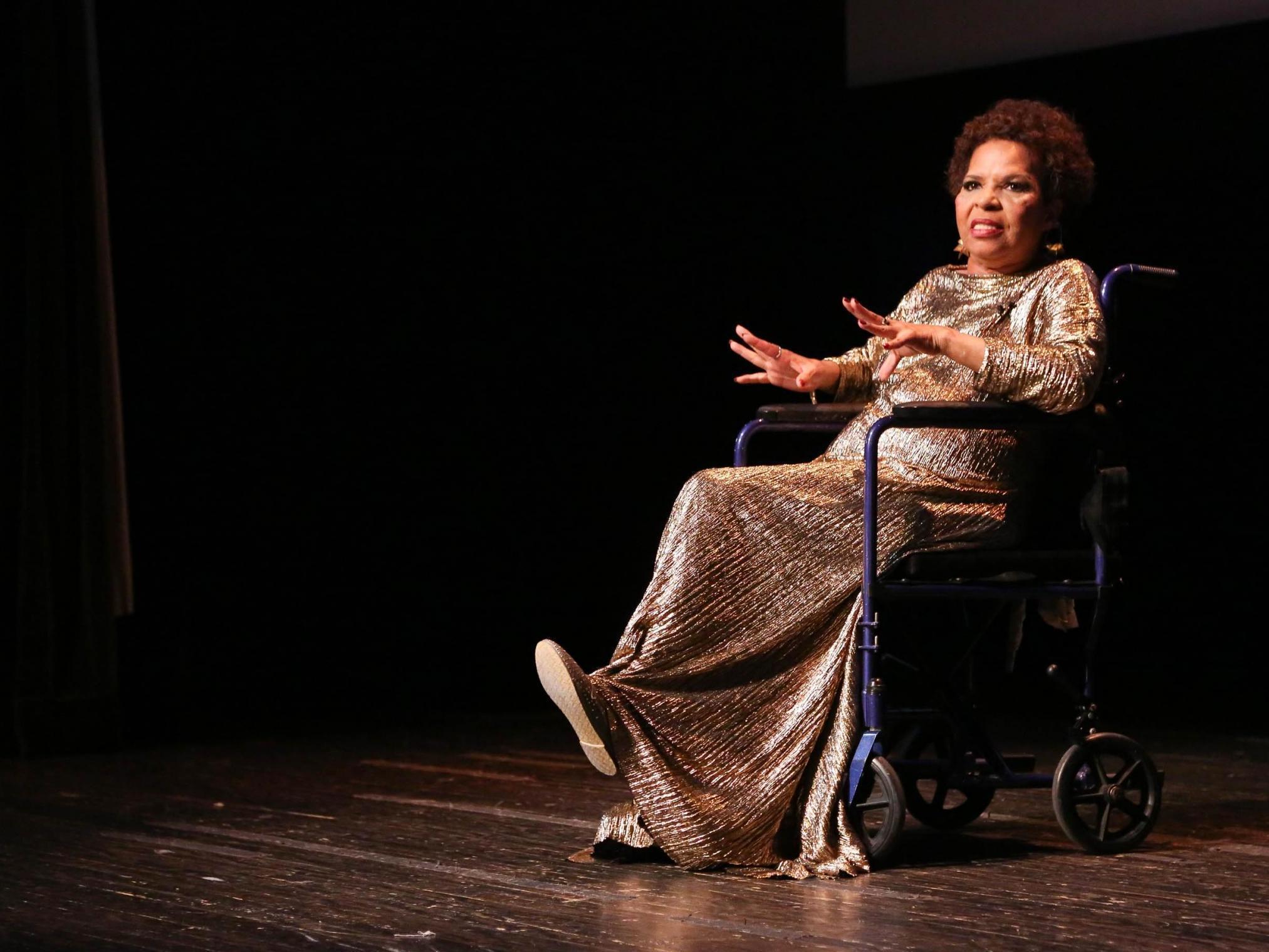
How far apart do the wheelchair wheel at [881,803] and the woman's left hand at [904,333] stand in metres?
0.61

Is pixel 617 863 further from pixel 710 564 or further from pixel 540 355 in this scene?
pixel 540 355

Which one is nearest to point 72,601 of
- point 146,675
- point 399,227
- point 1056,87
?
point 146,675

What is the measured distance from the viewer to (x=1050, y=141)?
2809 mm

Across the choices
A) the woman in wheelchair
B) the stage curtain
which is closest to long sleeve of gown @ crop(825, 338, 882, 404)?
the woman in wheelchair

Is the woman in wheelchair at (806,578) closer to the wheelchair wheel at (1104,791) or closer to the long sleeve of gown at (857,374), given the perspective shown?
the long sleeve of gown at (857,374)

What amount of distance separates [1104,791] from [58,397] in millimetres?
2578

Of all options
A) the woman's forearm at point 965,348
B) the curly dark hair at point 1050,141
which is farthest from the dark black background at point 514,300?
the woman's forearm at point 965,348

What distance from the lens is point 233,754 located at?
3.98 m

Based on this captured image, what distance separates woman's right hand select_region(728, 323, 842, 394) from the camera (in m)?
2.94

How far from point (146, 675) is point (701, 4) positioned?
105 inches

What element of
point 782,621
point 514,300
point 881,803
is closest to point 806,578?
point 782,621

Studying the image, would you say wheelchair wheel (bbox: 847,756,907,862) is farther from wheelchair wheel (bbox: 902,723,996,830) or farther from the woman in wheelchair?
wheelchair wheel (bbox: 902,723,996,830)

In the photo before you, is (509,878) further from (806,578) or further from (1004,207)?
(1004,207)

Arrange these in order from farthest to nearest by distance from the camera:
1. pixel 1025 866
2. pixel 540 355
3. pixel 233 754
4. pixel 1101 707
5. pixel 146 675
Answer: pixel 540 355
pixel 1101 707
pixel 146 675
pixel 233 754
pixel 1025 866
